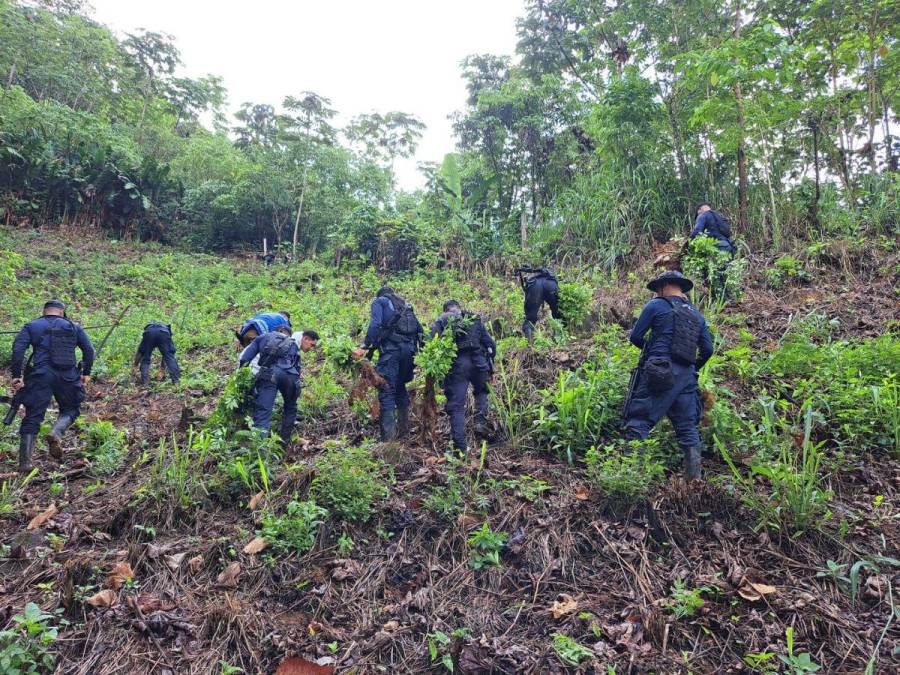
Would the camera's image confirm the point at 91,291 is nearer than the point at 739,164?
No

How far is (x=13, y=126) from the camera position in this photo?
56.5 feet

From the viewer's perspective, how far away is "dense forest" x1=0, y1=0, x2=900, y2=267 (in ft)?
33.1

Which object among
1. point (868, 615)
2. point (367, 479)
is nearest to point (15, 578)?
point (367, 479)

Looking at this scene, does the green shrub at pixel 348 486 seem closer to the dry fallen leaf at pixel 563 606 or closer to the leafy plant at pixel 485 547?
the leafy plant at pixel 485 547

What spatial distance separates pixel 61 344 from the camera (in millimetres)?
5672

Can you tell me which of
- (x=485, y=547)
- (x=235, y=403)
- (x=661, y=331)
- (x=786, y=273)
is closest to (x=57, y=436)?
(x=235, y=403)

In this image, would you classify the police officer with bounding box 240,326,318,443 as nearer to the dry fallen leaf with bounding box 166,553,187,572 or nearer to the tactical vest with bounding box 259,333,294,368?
the tactical vest with bounding box 259,333,294,368

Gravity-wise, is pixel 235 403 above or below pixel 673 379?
below

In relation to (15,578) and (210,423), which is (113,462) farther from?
(15,578)

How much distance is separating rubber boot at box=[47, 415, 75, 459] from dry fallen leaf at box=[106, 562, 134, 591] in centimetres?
251

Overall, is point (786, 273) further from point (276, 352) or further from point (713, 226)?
point (276, 352)

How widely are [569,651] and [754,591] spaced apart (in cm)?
131

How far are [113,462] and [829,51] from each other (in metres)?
14.4

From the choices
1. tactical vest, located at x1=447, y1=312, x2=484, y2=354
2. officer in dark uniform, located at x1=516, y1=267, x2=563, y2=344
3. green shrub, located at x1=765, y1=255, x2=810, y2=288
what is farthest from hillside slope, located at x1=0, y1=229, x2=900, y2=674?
green shrub, located at x1=765, y1=255, x2=810, y2=288
